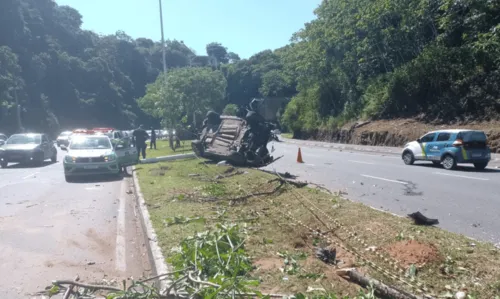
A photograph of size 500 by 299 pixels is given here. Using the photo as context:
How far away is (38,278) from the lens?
6.38 metres

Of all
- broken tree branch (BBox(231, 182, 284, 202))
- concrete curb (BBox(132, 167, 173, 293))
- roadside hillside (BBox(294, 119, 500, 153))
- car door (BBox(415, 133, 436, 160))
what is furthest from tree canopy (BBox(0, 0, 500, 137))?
concrete curb (BBox(132, 167, 173, 293))

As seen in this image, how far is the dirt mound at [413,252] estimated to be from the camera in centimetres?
607

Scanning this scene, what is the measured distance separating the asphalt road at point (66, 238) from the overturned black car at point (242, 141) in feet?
18.0

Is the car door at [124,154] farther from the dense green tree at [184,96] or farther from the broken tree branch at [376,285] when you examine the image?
the broken tree branch at [376,285]

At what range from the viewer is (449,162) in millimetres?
19516

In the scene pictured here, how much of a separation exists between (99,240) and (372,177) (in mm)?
11132

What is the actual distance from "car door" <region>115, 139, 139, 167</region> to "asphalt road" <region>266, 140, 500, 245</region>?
6611 mm

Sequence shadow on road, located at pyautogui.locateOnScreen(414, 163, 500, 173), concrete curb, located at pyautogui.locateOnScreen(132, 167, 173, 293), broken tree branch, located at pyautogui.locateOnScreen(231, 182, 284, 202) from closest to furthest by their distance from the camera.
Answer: concrete curb, located at pyautogui.locateOnScreen(132, 167, 173, 293)
broken tree branch, located at pyautogui.locateOnScreen(231, 182, 284, 202)
shadow on road, located at pyautogui.locateOnScreen(414, 163, 500, 173)

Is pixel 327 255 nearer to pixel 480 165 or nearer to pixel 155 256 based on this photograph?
pixel 155 256

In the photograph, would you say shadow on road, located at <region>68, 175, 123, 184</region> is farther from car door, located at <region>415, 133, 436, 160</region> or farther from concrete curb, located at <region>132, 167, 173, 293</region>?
car door, located at <region>415, 133, 436, 160</region>

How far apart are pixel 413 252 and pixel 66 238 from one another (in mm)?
5661

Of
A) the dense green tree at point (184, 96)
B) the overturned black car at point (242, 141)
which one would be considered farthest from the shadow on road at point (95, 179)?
the dense green tree at point (184, 96)

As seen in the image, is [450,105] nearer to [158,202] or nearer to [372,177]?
[372,177]

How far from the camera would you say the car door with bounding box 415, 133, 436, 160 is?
20750 mm
